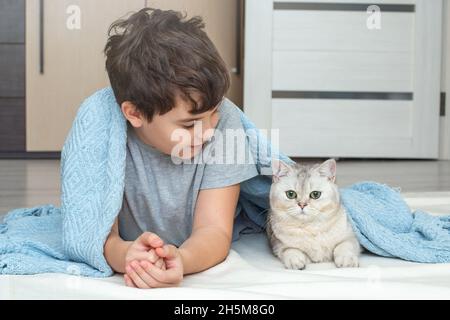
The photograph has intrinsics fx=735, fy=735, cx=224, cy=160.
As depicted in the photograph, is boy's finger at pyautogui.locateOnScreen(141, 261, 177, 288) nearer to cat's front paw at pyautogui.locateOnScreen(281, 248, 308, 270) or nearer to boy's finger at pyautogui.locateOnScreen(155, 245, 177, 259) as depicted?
boy's finger at pyautogui.locateOnScreen(155, 245, 177, 259)

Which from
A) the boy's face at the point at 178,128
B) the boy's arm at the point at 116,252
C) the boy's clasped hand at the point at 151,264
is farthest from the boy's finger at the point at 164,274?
the boy's face at the point at 178,128

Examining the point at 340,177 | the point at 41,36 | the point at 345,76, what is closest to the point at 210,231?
the point at 340,177

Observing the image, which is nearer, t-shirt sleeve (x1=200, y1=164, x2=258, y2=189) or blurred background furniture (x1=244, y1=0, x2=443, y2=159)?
t-shirt sleeve (x1=200, y1=164, x2=258, y2=189)

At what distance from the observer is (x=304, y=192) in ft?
3.85

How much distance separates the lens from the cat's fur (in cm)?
116

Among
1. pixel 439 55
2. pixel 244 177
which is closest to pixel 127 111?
pixel 244 177

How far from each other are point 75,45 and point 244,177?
100.0 inches

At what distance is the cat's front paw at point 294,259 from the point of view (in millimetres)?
1138

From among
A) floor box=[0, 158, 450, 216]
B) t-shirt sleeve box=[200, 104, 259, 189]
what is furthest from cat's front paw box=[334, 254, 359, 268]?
floor box=[0, 158, 450, 216]

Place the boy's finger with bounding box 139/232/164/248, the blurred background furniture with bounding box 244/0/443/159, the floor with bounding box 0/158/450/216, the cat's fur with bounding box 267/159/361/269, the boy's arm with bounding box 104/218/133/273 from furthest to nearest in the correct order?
the blurred background furniture with bounding box 244/0/443/159 < the floor with bounding box 0/158/450/216 < the cat's fur with bounding box 267/159/361/269 < the boy's arm with bounding box 104/218/133/273 < the boy's finger with bounding box 139/232/164/248

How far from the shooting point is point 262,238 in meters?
1.40

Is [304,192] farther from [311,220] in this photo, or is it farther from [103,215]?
[103,215]

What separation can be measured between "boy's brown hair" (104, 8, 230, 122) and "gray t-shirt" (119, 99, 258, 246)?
0.37 feet

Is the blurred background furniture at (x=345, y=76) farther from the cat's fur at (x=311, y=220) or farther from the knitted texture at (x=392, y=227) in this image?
the cat's fur at (x=311, y=220)
